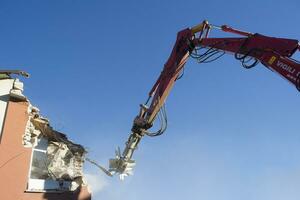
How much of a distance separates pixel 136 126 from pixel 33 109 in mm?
4365

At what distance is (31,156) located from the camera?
15023 mm

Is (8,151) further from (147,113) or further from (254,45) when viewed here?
(254,45)

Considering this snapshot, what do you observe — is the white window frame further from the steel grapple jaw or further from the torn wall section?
the steel grapple jaw

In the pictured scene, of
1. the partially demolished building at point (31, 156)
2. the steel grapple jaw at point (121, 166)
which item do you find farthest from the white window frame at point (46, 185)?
the steel grapple jaw at point (121, 166)

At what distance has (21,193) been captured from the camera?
563 inches

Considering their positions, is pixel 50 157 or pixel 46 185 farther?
pixel 50 157

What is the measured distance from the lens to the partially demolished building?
1415 cm

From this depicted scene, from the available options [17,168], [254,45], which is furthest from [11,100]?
[254,45]

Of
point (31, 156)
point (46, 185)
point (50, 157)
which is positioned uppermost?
point (50, 157)

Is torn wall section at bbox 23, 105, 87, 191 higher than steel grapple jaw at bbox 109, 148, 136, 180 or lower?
higher

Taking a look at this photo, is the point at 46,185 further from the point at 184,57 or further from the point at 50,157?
the point at 184,57

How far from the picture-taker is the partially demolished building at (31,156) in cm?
1415

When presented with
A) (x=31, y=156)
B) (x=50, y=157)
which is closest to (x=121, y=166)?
(x=31, y=156)

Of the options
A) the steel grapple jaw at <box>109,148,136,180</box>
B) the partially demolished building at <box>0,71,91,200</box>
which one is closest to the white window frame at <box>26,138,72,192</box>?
the partially demolished building at <box>0,71,91,200</box>
